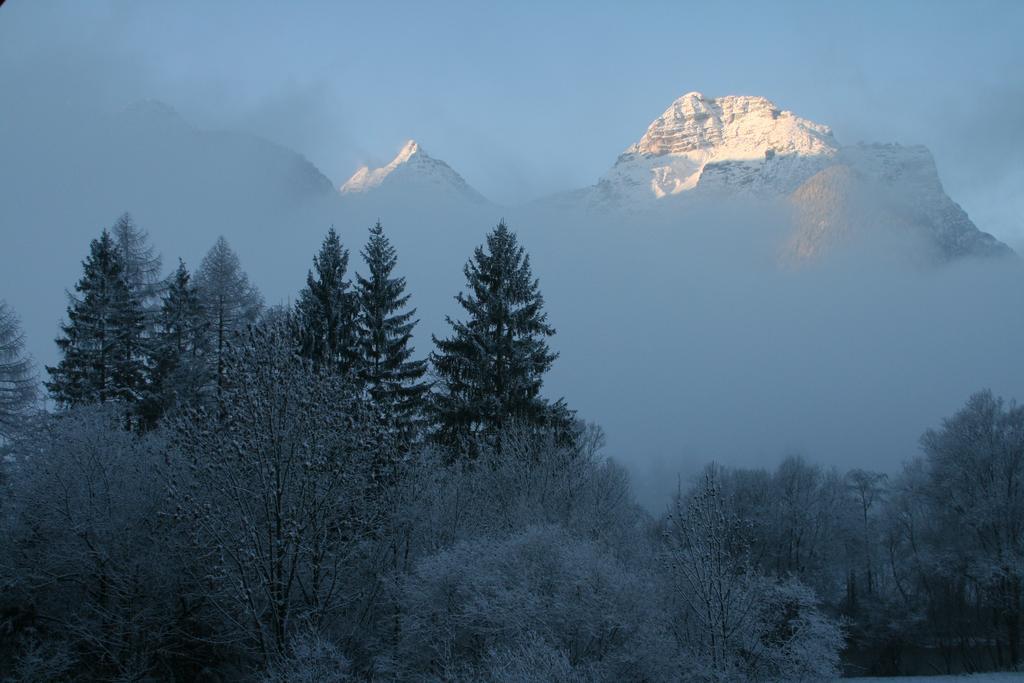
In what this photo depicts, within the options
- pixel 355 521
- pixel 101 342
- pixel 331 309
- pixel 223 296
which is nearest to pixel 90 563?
pixel 355 521

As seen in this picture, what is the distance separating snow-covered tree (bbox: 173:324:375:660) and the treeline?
0.09 m

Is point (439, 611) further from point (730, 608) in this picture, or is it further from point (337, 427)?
point (730, 608)

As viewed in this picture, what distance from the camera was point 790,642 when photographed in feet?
60.7

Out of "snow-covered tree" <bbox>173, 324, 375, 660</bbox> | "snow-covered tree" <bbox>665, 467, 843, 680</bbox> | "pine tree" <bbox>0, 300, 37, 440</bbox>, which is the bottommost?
"snow-covered tree" <bbox>665, 467, 843, 680</bbox>

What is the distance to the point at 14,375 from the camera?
3356cm

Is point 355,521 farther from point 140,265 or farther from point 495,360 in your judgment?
point 140,265

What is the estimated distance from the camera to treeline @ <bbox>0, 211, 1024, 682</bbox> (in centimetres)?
1816

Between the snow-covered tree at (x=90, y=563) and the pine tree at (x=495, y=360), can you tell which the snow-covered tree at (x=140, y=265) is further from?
the pine tree at (x=495, y=360)

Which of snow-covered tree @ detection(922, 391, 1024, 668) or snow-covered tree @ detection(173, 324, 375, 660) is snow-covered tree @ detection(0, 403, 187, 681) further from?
snow-covered tree @ detection(922, 391, 1024, 668)

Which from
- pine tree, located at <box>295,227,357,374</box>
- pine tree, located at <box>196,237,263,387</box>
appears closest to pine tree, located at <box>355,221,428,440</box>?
pine tree, located at <box>295,227,357,374</box>

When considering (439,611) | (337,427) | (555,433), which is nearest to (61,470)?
(337,427)

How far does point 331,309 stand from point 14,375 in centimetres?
1523

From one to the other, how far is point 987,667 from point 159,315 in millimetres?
44228

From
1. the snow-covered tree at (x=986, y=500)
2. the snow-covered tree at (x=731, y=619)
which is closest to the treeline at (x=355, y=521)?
the snow-covered tree at (x=731, y=619)
